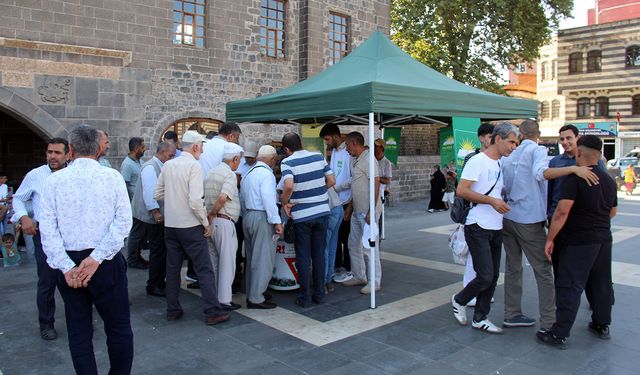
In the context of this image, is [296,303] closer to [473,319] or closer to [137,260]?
[473,319]

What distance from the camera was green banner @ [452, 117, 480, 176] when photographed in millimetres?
5410

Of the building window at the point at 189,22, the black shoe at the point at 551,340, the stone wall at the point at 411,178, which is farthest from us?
the stone wall at the point at 411,178

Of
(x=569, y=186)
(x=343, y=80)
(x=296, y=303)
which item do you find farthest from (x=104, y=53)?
(x=569, y=186)

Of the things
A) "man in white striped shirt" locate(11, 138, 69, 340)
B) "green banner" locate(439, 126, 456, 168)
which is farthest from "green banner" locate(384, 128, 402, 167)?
"man in white striped shirt" locate(11, 138, 69, 340)

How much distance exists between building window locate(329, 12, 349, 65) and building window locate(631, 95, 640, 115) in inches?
1039

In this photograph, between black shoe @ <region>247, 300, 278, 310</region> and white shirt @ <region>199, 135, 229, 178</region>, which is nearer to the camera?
black shoe @ <region>247, 300, 278, 310</region>

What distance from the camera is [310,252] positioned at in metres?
5.38

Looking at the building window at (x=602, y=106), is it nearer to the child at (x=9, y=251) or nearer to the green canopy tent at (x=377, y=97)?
the green canopy tent at (x=377, y=97)

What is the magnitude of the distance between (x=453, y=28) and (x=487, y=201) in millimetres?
20449

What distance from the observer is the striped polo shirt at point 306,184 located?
5207mm

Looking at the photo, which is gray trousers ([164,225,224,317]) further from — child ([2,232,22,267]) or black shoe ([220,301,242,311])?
child ([2,232,22,267])

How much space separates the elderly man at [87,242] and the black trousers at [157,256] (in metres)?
2.69

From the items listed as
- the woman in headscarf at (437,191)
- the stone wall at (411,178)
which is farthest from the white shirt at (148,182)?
the stone wall at (411,178)

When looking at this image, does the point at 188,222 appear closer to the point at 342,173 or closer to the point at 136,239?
the point at 342,173
